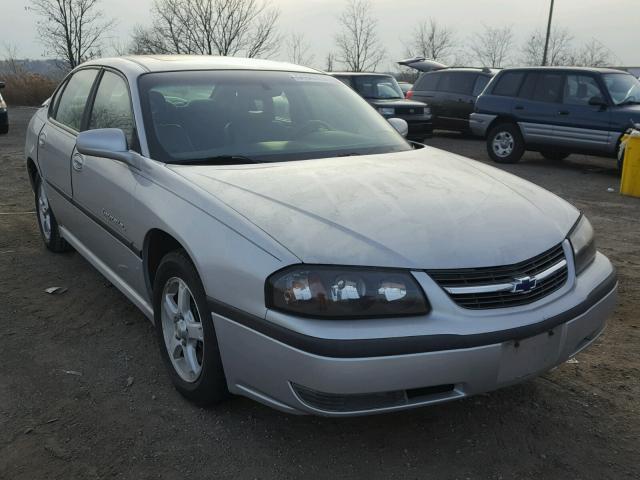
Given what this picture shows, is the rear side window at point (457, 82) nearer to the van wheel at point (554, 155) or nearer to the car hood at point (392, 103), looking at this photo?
the car hood at point (392, 103)

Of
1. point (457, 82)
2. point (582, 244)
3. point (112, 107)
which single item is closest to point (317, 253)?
point (582, 244)

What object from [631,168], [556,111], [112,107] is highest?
[112,107]

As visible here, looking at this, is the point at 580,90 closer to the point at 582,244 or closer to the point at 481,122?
the point at 481,122

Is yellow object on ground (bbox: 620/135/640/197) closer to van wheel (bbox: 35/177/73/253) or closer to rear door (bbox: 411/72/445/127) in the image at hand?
rear door (bbox: 411/72/445/127)

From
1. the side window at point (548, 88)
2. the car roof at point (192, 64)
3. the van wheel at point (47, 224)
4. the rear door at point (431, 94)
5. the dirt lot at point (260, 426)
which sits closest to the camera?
the dirt lot at point (260, 426)

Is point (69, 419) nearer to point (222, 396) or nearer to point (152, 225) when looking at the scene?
point (222, 396)

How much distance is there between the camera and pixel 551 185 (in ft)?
29.8

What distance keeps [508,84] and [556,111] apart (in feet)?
3.85

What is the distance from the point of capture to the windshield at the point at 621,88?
9.79m

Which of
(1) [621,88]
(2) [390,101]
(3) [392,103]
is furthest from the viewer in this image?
(2) [390,101]

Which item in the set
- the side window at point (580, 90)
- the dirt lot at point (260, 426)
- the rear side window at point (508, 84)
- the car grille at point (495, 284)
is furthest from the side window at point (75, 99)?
the rear side window at point (508, 84)

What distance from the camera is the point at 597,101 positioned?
978cm

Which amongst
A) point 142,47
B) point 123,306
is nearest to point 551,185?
point 123,306

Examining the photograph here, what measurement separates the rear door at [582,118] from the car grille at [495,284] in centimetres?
Answer: 830
